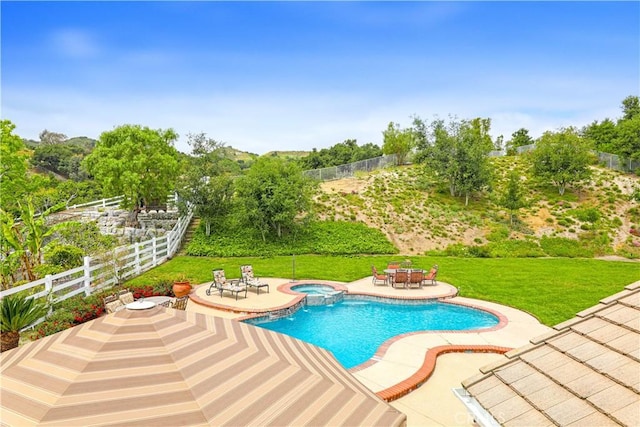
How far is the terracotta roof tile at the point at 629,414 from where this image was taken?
2353 mm

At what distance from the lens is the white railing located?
11758 millimetres

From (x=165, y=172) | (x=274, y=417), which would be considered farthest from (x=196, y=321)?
(x=165, y=172)

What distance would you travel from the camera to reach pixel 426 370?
865 cm

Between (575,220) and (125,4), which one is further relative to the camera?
(575,220)

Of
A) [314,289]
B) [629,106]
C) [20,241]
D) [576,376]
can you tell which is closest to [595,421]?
[576,376]

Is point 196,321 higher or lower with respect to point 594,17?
lower

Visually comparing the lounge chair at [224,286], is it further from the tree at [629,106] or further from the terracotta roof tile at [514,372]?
the tree at [629,106]

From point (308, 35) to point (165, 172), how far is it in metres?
16.6

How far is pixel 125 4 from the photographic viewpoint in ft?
36.4

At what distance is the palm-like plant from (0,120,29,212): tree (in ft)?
57.3

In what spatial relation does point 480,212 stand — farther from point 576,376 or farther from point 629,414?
point 629,414

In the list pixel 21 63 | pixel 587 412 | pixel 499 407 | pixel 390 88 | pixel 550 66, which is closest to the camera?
pixel 587 412

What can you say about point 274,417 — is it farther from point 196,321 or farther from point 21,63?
point 21,63

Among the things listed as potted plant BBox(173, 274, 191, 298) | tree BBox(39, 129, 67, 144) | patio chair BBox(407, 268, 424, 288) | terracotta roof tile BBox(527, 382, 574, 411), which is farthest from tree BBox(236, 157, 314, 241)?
tree BBox(39, 129, 67, 144)
